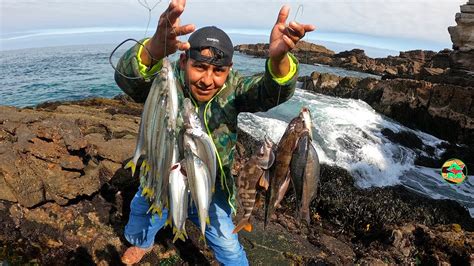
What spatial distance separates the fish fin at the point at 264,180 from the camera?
3.38m

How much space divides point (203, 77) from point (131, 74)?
68cm

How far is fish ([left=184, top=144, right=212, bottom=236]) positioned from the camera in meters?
2.69

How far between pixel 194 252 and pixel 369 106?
22252mm

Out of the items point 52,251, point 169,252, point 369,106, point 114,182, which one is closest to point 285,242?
point 169,252

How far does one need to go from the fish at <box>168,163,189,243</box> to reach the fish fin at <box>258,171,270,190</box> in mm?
794

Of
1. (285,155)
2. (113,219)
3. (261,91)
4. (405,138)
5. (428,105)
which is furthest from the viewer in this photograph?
(428,105)

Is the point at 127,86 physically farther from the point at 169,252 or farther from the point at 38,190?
the point at 38,190

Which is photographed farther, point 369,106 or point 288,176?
point 369,106

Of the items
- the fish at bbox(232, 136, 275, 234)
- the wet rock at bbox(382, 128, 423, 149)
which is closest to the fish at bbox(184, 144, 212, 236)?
the fish at bbox(232, 136, 275, 234)

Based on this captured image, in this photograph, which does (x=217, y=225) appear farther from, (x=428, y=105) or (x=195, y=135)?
(x=428, y=105)

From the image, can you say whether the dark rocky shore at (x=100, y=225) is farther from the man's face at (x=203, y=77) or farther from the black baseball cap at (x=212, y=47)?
the black baseball cap at (x=212, y=47)

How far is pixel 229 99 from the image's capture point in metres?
3.70

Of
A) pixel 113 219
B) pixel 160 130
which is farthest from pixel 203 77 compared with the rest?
pixel 113 219

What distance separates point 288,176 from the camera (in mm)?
3352
